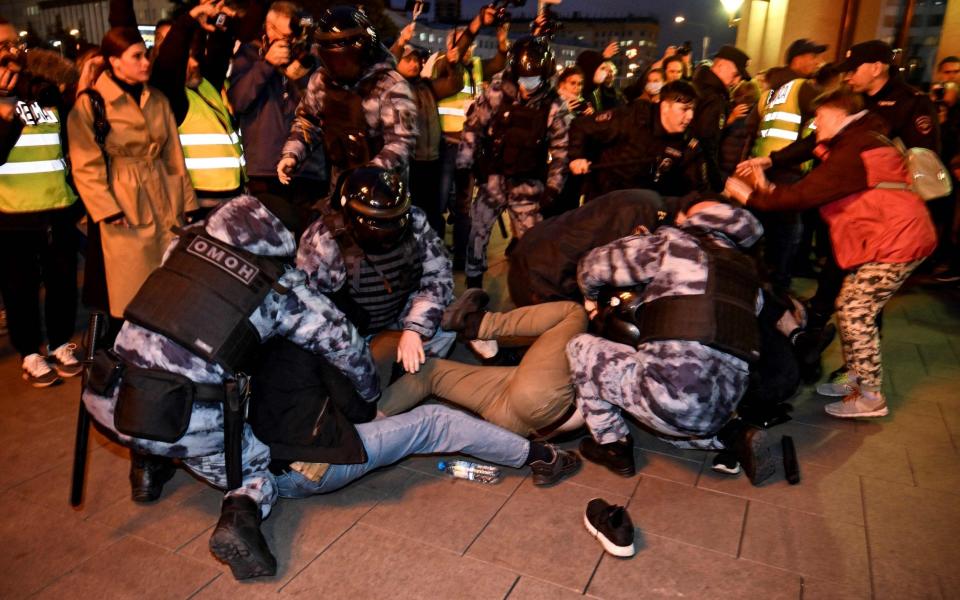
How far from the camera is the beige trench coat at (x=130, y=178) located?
3.67 metres

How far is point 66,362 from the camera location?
13.8 feet

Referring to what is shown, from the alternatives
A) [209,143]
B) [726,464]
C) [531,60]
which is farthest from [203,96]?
[726,464]

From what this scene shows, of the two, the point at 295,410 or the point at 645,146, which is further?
the point at 645,146

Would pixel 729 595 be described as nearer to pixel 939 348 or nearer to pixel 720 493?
pixel 720 493

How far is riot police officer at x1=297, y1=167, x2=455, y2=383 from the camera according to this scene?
2.80m

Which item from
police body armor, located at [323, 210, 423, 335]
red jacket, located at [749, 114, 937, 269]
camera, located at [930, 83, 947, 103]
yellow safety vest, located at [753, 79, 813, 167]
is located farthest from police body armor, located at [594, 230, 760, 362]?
camera, located at [930, 83, 947, 103]

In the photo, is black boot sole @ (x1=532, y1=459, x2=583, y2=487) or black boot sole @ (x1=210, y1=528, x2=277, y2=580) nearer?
black boot sole @ (x1=210, y1=528, x2=277, y2=580)

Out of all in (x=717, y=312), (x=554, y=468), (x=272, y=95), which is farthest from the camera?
(x=272, y=95)

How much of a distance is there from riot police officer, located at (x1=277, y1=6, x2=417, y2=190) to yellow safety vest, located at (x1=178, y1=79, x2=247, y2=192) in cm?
37

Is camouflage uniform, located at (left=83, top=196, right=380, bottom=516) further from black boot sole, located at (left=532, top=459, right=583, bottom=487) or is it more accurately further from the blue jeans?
black boot sole, located at (left=532, top=459, right=583, bottom=487)

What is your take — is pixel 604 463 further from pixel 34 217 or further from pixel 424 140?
pixel 34 217

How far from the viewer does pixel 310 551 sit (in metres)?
2.57

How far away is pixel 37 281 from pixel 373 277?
2.43m

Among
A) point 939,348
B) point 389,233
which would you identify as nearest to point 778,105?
point 939,348
